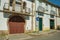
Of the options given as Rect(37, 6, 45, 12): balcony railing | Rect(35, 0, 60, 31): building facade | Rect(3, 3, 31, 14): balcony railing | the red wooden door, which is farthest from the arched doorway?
Rect(37, 6, 45, 12): balcony railing

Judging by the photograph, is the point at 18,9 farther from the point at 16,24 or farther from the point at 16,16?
the point at 16,24

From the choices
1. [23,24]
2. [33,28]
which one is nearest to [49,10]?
[33,28]

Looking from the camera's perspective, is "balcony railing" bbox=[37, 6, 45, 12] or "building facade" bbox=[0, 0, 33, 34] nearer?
"building facade" bbox=[0, 0, 33, 34]

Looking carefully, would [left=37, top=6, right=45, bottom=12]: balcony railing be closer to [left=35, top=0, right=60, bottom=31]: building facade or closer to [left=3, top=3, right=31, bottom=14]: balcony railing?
[left=35, top=0, right=60, bottom=31]: building facade

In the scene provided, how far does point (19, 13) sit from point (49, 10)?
14.0 m

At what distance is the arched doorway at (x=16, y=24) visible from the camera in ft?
78.4

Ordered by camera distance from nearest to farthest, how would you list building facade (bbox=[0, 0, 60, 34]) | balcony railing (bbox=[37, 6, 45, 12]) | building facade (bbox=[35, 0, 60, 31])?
building facade (bbox=[0, 0, 60, 34]) < building facade (bbox=[35, 0, 60, 31]) < balcony railing (bbox=[37, 6, 45, 12])

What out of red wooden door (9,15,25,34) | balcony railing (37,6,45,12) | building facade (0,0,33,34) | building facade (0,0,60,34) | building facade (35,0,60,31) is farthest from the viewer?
balcony railing (37,6,45,12)

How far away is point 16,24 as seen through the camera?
2498 centimetres

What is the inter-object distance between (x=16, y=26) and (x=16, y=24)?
0.31 m

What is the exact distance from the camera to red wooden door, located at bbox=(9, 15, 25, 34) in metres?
23.9

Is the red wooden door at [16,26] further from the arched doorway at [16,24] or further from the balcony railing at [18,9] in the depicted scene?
the balcony railing at [18,9]

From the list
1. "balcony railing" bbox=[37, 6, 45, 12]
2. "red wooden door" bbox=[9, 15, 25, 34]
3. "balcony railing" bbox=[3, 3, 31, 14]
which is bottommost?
"red wooden door" bbox=[9, 15, 25, 34]

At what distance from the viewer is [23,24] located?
26.3 m
